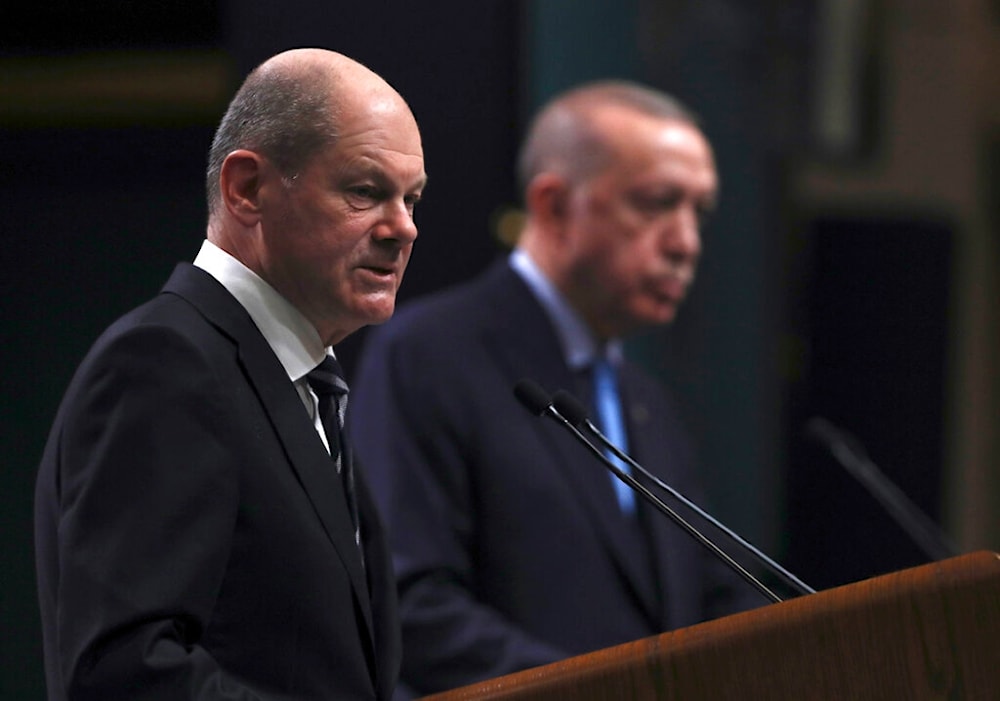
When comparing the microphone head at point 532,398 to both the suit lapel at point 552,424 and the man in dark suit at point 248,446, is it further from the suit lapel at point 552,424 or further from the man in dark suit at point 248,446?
the suit lapel at point 552,424

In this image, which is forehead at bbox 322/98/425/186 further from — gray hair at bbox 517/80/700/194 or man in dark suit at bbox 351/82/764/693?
gray hair at bbox 517/80/700/194

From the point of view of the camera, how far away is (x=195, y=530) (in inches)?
47.7

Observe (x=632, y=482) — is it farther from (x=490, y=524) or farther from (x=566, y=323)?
(x=566, y=323)

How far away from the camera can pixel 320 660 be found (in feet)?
4.27

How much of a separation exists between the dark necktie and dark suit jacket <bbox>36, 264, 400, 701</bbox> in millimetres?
68

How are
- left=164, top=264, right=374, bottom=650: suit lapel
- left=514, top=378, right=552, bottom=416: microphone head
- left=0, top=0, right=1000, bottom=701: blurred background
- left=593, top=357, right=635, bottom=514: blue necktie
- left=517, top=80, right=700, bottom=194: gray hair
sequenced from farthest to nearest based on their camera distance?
left=0, top=0, right=1000, bottom=701: blurred background
left=517, top=80, right=700, bottom=194: gray hair
left=593, top=357, right=635, bottom=514: blue necktie
left=514, top=378, right=552, bottom=416: microphone head
left=164, top=264, right=374, bottom=650: suit lapel

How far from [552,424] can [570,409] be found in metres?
0.80

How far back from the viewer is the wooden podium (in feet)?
3.95

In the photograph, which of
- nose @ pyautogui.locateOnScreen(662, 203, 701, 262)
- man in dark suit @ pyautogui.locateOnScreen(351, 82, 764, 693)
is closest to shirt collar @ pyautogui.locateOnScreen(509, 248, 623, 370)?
man in dark suit @ pyautogui.locateOnScreen(351, 82, 764, 693)

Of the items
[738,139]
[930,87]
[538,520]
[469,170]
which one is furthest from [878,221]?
[538,520]

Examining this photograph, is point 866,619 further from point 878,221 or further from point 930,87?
point 930,87

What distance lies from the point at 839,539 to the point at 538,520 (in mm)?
3248

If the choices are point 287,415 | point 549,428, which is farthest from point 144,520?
point 549,428

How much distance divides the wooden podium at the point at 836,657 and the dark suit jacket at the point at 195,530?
156 millimetres
